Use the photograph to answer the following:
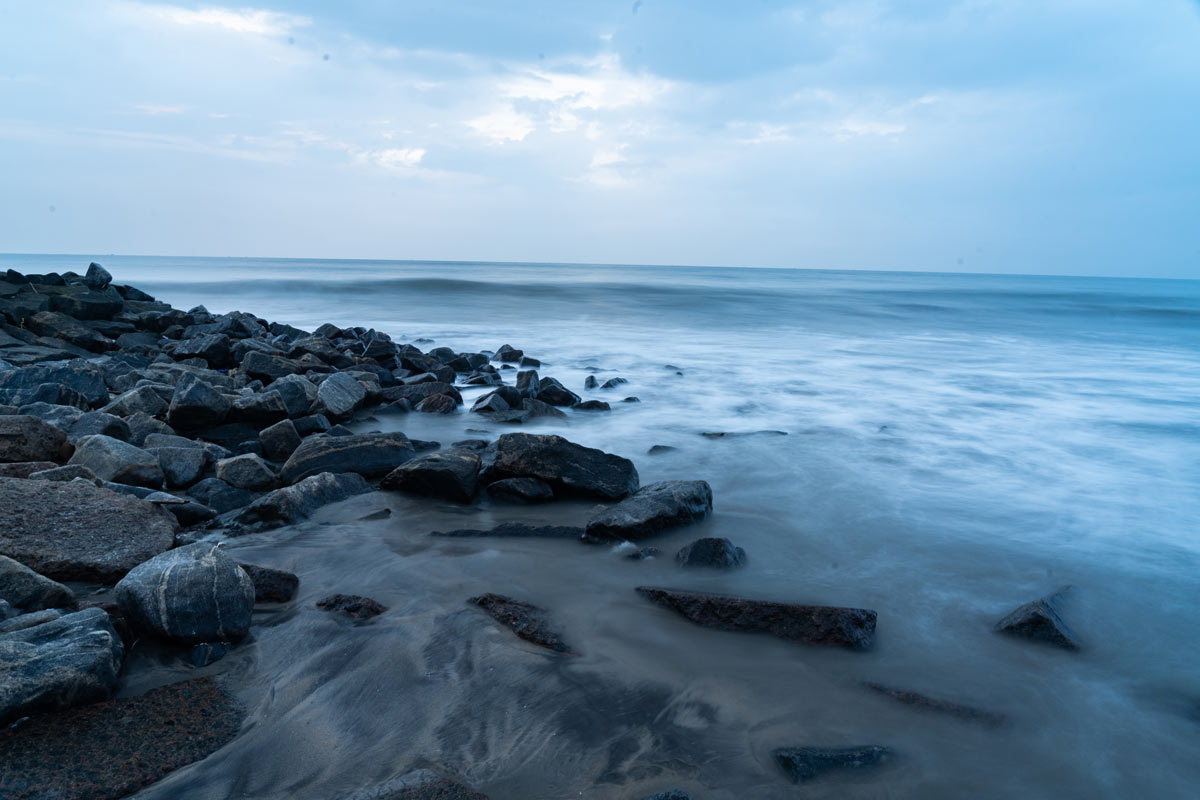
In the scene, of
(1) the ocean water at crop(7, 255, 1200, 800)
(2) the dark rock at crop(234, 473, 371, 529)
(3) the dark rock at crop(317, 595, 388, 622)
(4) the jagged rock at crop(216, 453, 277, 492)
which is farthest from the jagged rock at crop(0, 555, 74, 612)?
(4) the jagged rock at crop(216, 453, 277, 492)

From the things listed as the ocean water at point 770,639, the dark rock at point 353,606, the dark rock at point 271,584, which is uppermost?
the dark rock at point 271,584

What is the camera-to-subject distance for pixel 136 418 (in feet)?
17.7

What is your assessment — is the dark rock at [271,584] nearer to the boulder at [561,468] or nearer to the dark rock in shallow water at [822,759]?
the boulder at [561,468]

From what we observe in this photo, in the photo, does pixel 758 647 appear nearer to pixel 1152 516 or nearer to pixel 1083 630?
pixel 1083 630

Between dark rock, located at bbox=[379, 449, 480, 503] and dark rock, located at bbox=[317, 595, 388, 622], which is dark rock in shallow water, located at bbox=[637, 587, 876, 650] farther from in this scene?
dark rock, located at bbox=[379, 449, 480, 503]

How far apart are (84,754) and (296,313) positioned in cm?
2079

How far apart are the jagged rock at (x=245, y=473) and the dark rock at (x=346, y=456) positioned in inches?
5.3

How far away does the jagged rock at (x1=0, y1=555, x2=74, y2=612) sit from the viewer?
8.74 feet

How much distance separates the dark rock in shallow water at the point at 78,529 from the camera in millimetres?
3086

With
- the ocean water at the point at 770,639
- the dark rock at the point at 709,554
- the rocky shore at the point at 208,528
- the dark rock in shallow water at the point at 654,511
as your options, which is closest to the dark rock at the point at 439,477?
the rocky shore at the point at 208,528

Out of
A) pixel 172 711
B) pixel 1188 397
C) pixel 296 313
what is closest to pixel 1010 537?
pixel 172 711

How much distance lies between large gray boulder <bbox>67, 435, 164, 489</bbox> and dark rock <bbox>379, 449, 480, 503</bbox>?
1333 mm

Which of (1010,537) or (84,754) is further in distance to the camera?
(1010,537)

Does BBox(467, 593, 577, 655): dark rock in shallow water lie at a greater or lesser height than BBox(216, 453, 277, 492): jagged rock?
lesser
